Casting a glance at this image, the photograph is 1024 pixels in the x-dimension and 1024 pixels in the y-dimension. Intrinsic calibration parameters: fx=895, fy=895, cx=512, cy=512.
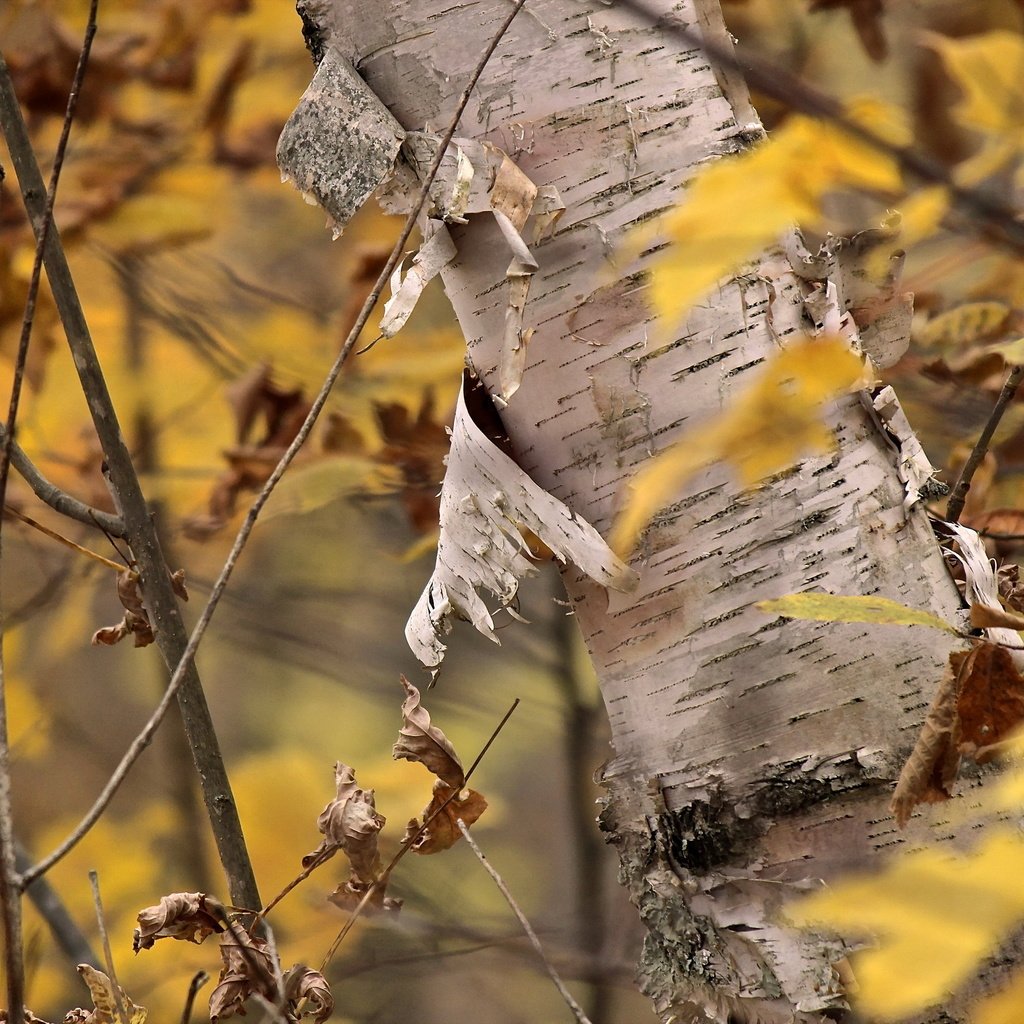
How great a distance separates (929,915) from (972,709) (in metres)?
0.13

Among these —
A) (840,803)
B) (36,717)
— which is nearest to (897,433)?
(840,803)

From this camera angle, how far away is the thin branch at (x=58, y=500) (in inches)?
28.5

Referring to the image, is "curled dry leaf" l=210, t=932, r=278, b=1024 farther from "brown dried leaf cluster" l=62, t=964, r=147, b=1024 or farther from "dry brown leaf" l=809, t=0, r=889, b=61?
"dry brown leaf" l=809, t=0, r=889, b=61

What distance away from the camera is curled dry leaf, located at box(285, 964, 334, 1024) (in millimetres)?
728

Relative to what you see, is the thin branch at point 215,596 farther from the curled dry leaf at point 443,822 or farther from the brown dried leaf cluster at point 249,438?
the brown dried leaf cluster at point 249,438

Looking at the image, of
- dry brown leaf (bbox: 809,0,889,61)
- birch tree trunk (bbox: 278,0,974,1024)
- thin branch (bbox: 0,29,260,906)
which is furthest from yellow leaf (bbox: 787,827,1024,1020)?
dry brown leaf (bbox: 809,0,889,61)

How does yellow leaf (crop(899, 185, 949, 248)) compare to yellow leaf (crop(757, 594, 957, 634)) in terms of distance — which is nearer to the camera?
yellow leaf (crop(757, 594, 957, 634))

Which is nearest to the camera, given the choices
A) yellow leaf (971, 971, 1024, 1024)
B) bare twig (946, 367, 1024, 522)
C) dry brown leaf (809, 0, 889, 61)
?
yellow leaf (971, 971, 1024, 1024)

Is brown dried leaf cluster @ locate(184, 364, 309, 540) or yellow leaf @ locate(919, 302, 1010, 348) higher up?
brown dried leaf cluster @ locate(184, 364, 309, 540)

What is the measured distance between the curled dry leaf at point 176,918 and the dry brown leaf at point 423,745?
0.20 m

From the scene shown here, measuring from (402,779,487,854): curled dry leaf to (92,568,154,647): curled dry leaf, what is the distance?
324 mm

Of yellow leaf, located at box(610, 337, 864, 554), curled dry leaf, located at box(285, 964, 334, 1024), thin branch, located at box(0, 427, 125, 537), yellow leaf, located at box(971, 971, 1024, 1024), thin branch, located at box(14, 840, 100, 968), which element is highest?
thin branch, located at box(0, 427, 125, 537)

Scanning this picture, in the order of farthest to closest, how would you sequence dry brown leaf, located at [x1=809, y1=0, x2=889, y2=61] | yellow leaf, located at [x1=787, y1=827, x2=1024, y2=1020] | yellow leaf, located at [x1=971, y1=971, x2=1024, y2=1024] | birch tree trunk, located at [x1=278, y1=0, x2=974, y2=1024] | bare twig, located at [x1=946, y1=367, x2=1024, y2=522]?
dry brown leaf, located at [x1=809, y1=0, x2=889, y2=61] → bare twig, located at [x1=946, y1=367, x2=1024, y2=522] → birch tree trunk, located at [x1=278, y1=0, x2=974, y2=1024] → yellow leaf, located at [x1=971, y1=971, x2=1024, y2=1024] → yellow leaf, located at [x1=787, y1=827, x2=1024, y2=1020]

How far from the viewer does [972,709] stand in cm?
53
